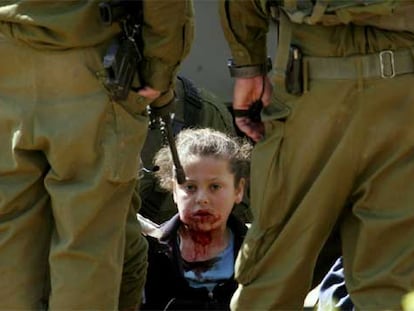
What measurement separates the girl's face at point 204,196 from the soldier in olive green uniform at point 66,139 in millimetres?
809

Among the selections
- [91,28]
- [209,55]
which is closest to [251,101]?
[91,28]

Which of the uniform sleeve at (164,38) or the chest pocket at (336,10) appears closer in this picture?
the chest pocket at (336,10)

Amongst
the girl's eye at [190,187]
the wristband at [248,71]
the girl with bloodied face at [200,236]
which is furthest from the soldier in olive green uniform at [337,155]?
the girl's eye at [190,187]

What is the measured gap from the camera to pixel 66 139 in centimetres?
415

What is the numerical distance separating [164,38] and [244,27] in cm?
25

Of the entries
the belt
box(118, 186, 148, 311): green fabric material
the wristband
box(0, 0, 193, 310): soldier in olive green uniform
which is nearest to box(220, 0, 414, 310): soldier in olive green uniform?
the belt

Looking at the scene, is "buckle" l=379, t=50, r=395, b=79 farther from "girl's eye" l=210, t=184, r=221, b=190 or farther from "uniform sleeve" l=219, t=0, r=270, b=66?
"girl's eye" l=210, t=184, r=221, b=190

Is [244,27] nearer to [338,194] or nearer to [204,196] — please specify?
[338,194]

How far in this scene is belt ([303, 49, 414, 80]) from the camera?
3906 mm

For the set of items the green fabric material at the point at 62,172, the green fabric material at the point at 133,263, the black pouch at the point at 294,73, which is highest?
the black pouch at the point at 294,73

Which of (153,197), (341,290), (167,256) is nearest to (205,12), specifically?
(153,197)

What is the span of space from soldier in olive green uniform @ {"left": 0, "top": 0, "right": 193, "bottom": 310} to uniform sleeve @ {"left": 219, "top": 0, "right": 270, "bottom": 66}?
158 millimetres

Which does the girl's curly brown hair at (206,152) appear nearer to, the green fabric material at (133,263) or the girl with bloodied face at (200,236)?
the girl with bloodied face at (200,236)

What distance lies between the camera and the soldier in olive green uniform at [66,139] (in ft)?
13.6
